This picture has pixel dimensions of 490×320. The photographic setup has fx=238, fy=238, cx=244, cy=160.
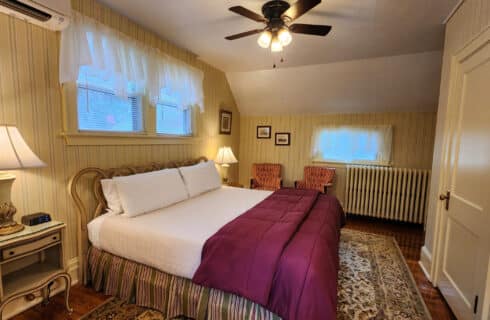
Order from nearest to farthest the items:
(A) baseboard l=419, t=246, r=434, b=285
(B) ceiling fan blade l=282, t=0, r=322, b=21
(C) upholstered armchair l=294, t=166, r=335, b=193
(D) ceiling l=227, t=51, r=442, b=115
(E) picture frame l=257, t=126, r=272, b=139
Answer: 1. (B) ceiling fan blade l=282, t=0, r=322, b=21
2. (A) baseboard l=419, t=246, r=434, b=285
3. (D) ceiling l=227, t=51, r=442, b=115
4. (C) upholstered armchair l=294, t=166, r=335, b=193
5. (E) picture frame l=257, t=126, r=272, b=139

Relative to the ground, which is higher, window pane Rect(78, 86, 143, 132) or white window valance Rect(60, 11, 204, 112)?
white window valance Rect(60, 11, 204, 112)

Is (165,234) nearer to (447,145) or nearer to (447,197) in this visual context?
(447,197)

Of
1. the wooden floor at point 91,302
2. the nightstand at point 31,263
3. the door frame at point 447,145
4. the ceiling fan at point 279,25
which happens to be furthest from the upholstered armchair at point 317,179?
the nightstand at point 31,263

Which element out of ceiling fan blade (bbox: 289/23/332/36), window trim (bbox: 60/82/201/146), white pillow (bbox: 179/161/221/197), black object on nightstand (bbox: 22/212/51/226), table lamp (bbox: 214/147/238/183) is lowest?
black object on nightstand (bbox: 22/212/51/226)

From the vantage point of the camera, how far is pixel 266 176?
4.86 metres

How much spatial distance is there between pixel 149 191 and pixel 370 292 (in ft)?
7.44

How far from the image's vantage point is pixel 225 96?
4562mm

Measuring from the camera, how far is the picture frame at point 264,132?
5055 millimetres

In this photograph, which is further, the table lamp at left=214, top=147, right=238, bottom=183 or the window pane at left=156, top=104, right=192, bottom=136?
the table lamp at left=214, top=147, right=238, bottom=183

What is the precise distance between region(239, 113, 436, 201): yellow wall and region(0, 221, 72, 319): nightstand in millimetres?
3837

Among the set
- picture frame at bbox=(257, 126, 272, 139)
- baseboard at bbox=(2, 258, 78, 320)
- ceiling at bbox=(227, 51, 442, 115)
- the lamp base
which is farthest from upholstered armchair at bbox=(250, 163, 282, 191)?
the lamp base

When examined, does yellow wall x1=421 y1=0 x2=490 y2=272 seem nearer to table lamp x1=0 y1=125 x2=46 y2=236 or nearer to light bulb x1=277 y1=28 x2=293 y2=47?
light bulb x1=277 y1=28 x2=293 y2=47

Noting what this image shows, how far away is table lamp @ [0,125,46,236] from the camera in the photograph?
1.50 meters

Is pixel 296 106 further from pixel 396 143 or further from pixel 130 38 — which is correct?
pixel 130 38
